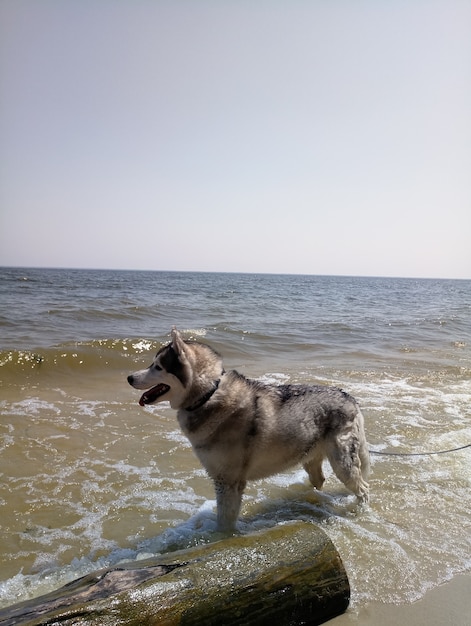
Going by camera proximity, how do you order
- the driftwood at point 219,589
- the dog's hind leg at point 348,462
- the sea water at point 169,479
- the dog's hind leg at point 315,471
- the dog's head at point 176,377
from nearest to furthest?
the driftwood at point 219,589, the sea water at point 169,479, the dog's head at point 176,377, the dog's hind leg at point 348,462, the dog's hind leg at point 315,471

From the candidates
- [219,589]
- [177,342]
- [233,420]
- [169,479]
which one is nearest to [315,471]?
[233,420]

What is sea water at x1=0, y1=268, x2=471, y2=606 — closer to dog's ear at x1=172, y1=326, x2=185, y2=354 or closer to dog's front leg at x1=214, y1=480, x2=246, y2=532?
dog's front leg at x1=214, y1=480, x2=246, y2=532

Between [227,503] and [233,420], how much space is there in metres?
0.85

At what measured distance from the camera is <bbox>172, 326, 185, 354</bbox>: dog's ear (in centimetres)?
414

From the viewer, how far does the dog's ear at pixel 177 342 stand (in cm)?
414

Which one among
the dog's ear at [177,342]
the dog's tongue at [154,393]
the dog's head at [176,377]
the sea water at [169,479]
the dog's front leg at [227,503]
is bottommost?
the sea water at [169,479]

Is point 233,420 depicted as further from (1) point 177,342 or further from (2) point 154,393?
(1) point 177,342

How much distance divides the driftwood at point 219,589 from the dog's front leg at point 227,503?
120 centimetres

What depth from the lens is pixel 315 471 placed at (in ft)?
17.9

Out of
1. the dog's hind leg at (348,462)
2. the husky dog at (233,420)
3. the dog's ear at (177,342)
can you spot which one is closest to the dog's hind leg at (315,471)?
the dog's hind leg at (348,462)

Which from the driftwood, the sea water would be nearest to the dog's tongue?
the sea water

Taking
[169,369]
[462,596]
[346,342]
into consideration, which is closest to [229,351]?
[346,342]

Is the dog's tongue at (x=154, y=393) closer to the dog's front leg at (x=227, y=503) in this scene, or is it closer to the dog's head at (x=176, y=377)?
the dog's head at (x=176, y=377)

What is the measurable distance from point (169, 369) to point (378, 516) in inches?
117
